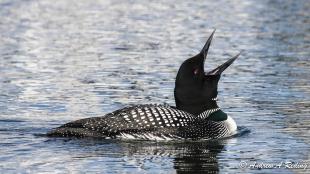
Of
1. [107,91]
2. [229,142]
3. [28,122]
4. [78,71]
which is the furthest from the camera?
[78,71]

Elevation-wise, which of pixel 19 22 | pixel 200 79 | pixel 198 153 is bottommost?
pixel 198 153

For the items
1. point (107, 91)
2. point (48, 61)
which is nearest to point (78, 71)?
point (48, 61)

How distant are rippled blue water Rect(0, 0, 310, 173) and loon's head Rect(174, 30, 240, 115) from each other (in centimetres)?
51

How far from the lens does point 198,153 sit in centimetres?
958

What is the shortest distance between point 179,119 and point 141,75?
15.1ft

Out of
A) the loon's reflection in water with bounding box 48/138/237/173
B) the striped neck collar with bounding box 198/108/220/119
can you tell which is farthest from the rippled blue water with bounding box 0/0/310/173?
the striped neck collar with bounding box 198/108/220/119

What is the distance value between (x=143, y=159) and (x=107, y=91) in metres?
4.14

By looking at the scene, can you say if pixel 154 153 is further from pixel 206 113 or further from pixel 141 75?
pixel 141 75

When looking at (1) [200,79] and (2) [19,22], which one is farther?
(2) [19,22]

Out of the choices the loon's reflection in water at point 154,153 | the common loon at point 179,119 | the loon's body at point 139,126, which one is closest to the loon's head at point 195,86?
the common loon at point 179,119

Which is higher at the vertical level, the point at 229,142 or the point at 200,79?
the point at 200,79

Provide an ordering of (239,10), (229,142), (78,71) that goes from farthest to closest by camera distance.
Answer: (239,10)
(78,71)
(229,142)

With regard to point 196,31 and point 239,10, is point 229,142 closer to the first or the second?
point 196,31

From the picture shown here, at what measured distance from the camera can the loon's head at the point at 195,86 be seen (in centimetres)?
1035
